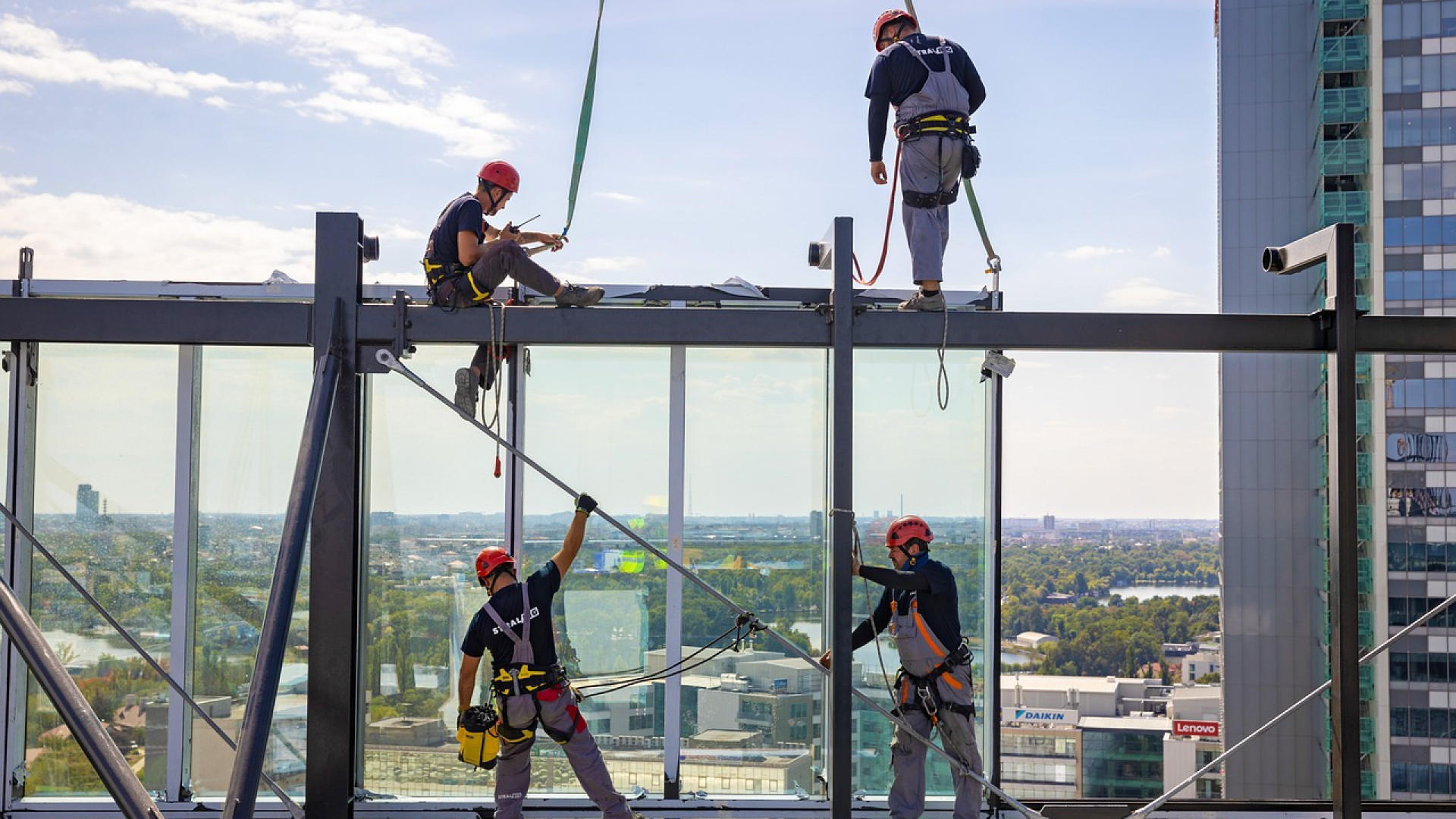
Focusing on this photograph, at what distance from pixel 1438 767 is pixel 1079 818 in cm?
5452

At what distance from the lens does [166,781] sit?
7.33 m

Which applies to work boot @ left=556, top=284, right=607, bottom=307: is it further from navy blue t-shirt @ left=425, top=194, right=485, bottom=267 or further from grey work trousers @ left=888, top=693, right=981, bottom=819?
grey work trousers @ left=888, top=693, right=981, bottom=819

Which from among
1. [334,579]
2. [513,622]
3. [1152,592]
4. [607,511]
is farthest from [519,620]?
[1152,592]

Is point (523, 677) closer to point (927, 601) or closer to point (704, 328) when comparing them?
point (704, 328)

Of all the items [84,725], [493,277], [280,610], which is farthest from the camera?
[493,277]

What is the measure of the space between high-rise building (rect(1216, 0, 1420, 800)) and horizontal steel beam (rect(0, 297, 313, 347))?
155 ft

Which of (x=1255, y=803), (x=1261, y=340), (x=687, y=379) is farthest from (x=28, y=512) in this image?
(x=1255, y=803)

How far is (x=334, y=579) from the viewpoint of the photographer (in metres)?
5.74

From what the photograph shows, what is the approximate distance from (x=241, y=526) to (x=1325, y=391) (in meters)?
65.2

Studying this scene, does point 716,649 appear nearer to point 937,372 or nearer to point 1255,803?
point 937,372

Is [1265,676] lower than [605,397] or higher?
lower

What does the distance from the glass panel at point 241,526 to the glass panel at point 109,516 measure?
0.25 m

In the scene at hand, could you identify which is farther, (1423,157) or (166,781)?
(1423,157)

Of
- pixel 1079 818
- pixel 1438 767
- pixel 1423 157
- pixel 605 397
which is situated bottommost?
pixel 1438 767
